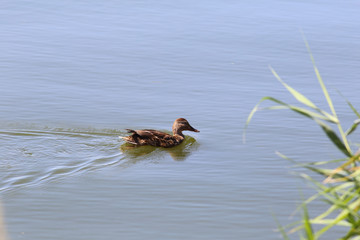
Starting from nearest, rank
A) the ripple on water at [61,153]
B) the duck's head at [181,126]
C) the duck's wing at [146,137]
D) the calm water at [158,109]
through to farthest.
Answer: the calm water at [158,109], the ripple on water at [61,153], the duck's wing at [146,137], the duck's head at [181,126]

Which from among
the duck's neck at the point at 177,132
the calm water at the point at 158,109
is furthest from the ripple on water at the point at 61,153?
the duck's neck at the point at 177,132

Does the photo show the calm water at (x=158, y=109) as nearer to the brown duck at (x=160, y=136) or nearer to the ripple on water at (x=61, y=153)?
the ripple on water at (x=61, y=153)

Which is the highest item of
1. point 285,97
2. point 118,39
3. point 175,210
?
point 118,39

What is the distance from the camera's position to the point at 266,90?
10750 millimetres

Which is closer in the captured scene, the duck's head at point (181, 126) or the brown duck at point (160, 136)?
the brown duck at point (160, 136)

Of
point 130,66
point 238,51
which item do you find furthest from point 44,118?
point 238,51

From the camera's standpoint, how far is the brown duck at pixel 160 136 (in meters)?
8.62

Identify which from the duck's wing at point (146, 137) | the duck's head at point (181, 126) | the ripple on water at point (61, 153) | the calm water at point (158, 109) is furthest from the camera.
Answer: the duck's head at point (181, 126)

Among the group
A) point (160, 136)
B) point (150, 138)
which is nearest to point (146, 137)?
point (150, 138)

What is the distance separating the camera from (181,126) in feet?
29.8

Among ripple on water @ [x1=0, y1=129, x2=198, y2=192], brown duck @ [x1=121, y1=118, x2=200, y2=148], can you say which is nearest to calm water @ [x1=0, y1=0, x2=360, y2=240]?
ripple on water @ [x1=0, y1=129, x2=198, y2=192]

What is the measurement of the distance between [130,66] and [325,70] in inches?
125

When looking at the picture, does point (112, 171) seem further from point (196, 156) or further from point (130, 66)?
point (130, 66)

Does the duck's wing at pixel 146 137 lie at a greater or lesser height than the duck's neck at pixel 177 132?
lesser
